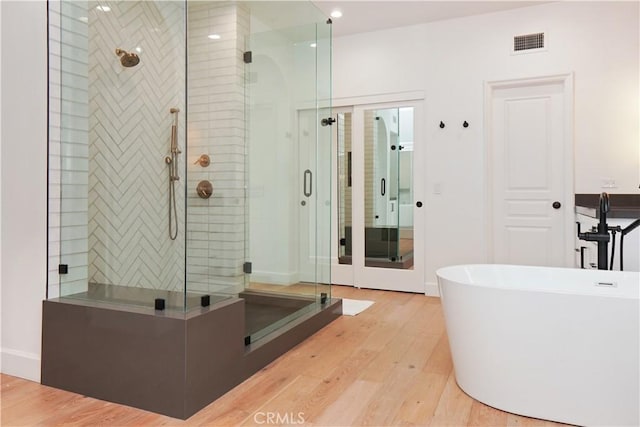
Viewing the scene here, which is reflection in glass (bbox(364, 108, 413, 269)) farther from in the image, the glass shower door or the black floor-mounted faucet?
the black floor-mounted faucet

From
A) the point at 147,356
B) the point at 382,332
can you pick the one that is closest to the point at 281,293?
the point at 382,332

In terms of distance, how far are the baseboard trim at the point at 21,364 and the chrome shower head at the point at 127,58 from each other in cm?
167

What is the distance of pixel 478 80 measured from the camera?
4195 mm

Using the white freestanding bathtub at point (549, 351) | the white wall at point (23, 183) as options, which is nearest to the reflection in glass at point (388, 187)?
the white freestanding bathtub at point (549, 351)

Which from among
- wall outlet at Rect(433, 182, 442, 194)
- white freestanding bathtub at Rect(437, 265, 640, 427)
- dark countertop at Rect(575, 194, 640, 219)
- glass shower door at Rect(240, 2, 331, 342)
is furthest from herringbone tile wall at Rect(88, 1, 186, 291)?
dark countertop at Rect(575, 194, 640, 219)

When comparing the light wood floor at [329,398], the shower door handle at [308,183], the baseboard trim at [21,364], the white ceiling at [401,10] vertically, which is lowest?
the light wood floor at [329,398]

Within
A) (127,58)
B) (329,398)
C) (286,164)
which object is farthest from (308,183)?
(329,398)

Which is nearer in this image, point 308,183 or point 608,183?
point 308,183

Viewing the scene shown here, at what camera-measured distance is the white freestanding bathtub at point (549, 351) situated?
178 cm

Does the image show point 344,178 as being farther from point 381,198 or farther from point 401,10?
point 401,10

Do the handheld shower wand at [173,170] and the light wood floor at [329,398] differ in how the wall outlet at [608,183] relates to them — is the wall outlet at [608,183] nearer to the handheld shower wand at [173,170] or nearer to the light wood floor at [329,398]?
the light wood floor at [329,398]

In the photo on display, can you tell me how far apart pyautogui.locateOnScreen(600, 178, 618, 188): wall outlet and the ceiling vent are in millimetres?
1296

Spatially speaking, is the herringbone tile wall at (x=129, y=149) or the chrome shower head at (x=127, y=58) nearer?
the herringbone tile wall at (x=129, y=149)

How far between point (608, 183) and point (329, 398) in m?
3.15
